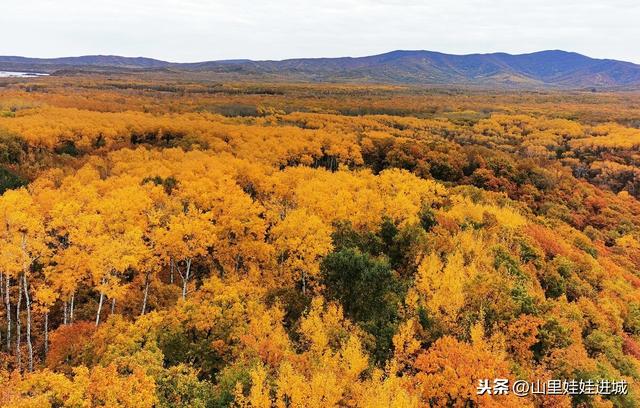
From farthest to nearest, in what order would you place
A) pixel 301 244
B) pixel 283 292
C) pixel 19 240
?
pixel 301 244 < pixel 283 292 < pixel 19 240

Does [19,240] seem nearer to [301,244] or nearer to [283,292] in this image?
[283,292]

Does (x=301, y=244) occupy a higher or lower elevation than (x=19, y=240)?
lower

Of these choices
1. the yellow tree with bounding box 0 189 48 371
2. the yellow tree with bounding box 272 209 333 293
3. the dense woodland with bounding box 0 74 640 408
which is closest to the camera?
the dense woodland with bounding box 0 74 640 408

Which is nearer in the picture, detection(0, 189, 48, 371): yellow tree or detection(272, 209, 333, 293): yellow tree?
detection(0, 189, 48, 371): yellow tree

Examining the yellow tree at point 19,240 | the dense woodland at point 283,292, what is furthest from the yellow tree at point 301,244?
the yellow tree at point 19,240

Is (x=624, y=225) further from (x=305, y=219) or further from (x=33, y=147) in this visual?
(x=33, y=147)

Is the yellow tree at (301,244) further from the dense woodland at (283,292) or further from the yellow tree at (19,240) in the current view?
the yellow tree at (19,240)

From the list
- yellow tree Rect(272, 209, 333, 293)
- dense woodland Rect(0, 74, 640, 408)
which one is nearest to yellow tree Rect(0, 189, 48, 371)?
dense woodland Rect(0, 74, 640, 408)

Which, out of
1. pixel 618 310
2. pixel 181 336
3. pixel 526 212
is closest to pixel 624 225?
pixel 526 212

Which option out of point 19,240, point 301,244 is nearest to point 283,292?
point 301,244

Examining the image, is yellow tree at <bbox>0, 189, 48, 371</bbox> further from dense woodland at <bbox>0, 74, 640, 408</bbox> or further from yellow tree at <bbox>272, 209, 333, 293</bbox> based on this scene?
yellow tree at <bbox>272, 209, 333, 293</bbox>

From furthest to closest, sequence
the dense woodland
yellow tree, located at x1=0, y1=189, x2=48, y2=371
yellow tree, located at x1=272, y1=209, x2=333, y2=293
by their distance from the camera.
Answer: yellow tree, located at x1=272, y1=209, x2=333, y2=293 → yellow tree, located at x1=0, y1=189, x2=48, y2=371 → the dense woodland

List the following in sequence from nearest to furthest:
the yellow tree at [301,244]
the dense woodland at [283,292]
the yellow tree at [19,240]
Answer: the dense woodland at [283,292]
the yellow tree at [19,240]
the yellow tree at [301,244]
